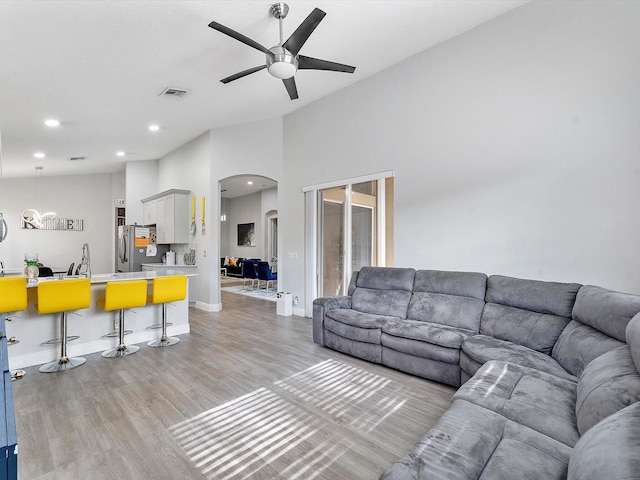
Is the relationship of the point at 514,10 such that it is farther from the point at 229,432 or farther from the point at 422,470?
the point at 229,432

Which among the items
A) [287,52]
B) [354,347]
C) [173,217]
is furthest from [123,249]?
[287,52]

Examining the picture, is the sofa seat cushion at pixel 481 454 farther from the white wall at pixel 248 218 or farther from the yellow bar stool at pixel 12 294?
the white wall at pixel 248 218

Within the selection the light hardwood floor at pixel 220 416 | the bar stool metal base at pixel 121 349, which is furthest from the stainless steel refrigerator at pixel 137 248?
the light hardwood floor at pixel 220 416

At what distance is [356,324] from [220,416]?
1.69m

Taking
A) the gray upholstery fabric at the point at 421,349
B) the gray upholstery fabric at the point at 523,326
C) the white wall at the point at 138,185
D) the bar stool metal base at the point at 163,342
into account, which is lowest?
the bar stool metal base at the point at 163,342

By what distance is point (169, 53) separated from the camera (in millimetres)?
3688

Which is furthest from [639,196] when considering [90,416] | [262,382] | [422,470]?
[90,416]

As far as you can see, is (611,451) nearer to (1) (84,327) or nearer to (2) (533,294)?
(2) (533,294)

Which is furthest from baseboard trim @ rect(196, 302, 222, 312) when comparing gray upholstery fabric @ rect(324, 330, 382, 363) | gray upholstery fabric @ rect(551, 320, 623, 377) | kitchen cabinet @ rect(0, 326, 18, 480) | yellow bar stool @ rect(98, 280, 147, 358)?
kitchen cabinet @ rect(0, 326, 18, 480)

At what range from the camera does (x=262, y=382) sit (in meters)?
3.10

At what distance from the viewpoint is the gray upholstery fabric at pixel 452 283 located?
3359 millimetres

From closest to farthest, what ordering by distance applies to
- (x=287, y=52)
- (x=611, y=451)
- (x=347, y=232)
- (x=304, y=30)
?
(x=611, y=451), (x=304, y=30), (x=287, y=52), (x=347, y=232)

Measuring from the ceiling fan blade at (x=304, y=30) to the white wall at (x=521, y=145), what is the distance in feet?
6.51

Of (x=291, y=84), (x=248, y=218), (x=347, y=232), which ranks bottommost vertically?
(x=347, y=232)
